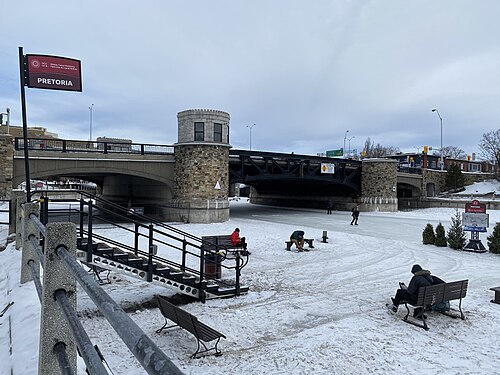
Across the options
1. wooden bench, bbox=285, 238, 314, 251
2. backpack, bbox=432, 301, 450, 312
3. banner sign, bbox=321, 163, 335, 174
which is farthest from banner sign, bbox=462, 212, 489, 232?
banner sign, bbox=321, 163, 335, 174

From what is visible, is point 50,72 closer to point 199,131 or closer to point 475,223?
point 199,131

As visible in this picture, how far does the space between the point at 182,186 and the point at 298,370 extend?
80.3 ft

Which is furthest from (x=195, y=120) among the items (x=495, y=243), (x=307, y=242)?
(x=495, y=243)

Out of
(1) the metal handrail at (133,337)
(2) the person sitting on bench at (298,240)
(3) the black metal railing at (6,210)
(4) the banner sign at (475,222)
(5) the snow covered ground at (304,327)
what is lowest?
(5) the snow covered ground at (304,327)

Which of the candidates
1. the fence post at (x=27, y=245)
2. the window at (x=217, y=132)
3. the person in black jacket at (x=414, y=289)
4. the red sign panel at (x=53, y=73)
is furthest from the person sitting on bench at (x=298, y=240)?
the window at (x=217, y=132)

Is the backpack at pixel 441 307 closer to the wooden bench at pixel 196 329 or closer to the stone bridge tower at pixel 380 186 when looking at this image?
the wooden bench at pixel 196 329

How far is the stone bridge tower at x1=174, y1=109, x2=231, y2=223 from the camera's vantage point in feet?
95.9

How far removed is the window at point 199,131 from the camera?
2994 cm

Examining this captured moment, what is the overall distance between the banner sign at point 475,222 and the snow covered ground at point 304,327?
4.86 metres

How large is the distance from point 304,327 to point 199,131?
2381 centimetres

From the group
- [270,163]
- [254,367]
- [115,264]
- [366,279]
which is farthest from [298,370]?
[270,163]

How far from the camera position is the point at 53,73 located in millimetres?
11562

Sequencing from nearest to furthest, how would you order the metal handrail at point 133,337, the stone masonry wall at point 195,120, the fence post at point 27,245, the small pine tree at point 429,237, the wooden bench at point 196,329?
1. the metal handrail at point 133,337
2. the fence post at point 27,245
3. the wooden bench at point 196,329
4. the small pine tree at point 429,237
5. the stone masonry wall at point 195,120

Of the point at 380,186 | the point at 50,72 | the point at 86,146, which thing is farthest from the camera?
the point at 380,186
